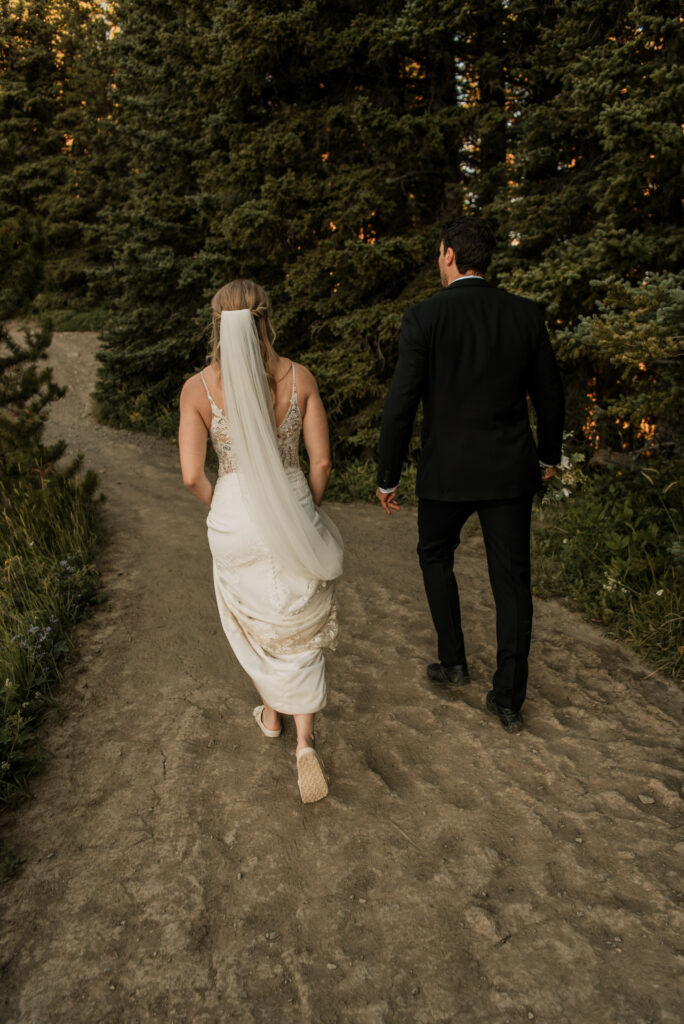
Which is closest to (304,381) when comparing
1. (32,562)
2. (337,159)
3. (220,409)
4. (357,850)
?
(220,409)

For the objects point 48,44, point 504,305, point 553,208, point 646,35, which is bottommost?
point 504,305

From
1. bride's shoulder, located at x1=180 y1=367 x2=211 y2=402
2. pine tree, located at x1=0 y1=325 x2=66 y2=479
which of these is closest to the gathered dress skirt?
bride's shoulder, located at x1=180 y1=367 x2=211 y2=402

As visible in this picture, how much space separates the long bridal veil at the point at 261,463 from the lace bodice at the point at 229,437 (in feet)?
0.17

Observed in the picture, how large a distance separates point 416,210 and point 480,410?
6370mm

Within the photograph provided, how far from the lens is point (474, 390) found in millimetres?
3277

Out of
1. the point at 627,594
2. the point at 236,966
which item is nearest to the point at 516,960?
the point at 236,966

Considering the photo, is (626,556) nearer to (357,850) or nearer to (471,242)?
(471,242)

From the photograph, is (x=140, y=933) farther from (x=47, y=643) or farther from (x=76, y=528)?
(x=76, y=528)

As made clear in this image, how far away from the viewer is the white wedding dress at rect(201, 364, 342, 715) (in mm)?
3193

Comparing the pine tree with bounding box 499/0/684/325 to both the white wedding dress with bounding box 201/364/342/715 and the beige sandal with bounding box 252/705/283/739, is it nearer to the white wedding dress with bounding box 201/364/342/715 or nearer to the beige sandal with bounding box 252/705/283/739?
the white wedding dress with bounding box 201/364/342/715

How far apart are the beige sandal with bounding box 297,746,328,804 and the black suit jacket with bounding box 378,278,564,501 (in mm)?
1458

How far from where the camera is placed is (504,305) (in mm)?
3229

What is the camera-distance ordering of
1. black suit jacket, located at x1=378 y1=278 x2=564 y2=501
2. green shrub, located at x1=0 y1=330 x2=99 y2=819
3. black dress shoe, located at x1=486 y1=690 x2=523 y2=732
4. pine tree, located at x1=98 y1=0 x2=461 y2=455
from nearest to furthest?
black suit jacket, located at x1=378 y1=278 x2=564 y2=501, black dress shoe, located at x1=486 y1=690 x2=523 y2=732, green shrub, located at x1=0 y1=330 x2=99 y2=819, pine tree, located at x1=98 y1=0 x2=461 y2=455

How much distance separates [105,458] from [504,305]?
9.06 metres
